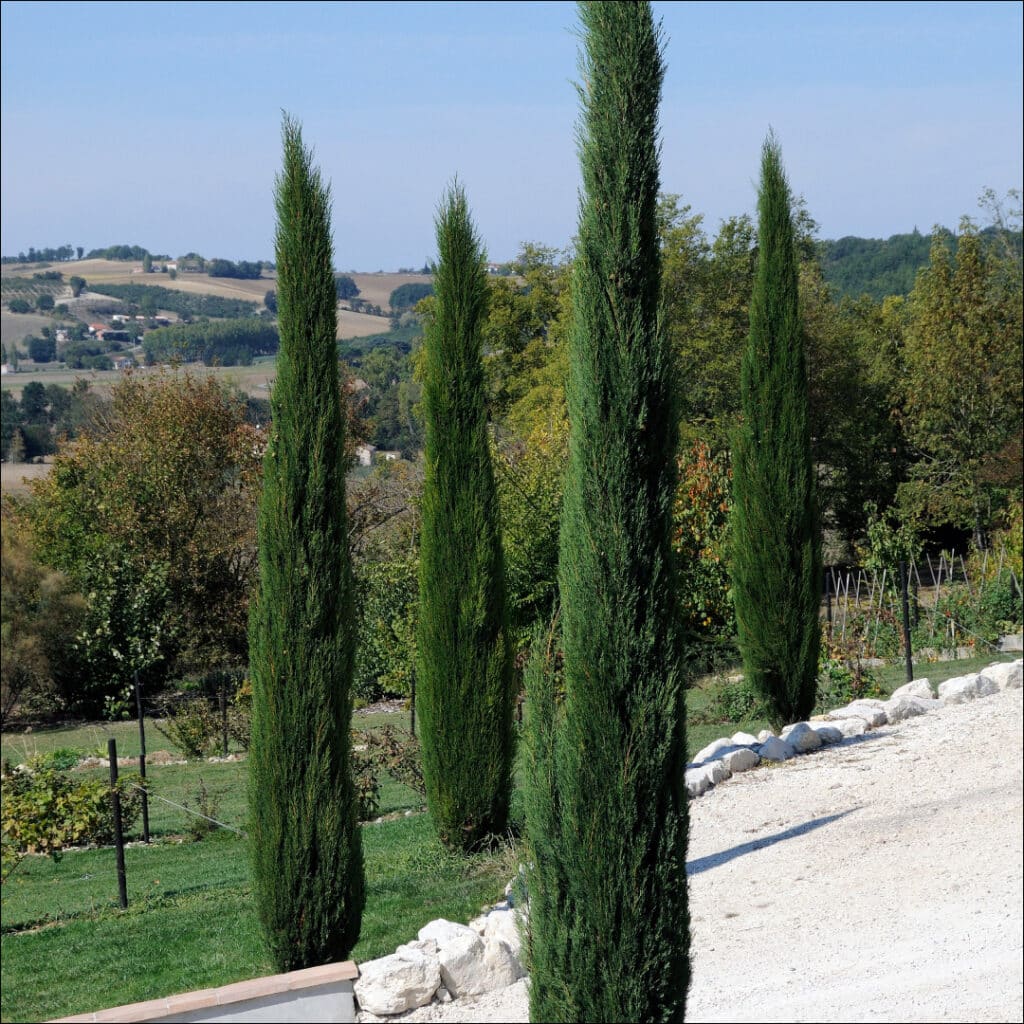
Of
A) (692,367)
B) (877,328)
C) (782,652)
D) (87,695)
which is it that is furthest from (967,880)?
(877,328)

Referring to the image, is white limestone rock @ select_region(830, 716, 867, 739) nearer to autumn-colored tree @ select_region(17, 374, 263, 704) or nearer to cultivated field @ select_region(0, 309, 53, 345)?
autumn-colored tree @ select_region(17, 374, 263, 704)

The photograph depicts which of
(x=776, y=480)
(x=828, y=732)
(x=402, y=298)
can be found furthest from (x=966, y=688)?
(x=402, y=298)

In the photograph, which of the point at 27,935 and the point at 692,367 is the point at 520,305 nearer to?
the point at 692,367

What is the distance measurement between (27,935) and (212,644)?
8.13 ft

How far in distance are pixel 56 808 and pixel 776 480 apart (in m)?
7.19

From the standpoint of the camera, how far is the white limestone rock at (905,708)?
36.4 feet

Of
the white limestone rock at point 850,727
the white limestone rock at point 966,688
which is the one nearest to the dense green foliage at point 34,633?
the white limestone rock at point 850,727

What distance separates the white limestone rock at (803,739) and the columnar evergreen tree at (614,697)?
17.8 ft

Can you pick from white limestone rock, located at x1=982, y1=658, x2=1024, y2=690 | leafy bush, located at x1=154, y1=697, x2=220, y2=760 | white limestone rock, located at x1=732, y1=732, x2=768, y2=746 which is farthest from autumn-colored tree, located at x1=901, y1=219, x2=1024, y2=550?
leafy bush, located at x1=154, y1=697, x2=220, y2=760

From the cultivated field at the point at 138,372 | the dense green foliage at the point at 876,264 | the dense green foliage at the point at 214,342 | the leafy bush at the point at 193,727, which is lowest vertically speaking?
the leafy bush at the point at 193,727

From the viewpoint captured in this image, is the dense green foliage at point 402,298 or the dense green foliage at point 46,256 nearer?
the dense green foliage at point 46,256

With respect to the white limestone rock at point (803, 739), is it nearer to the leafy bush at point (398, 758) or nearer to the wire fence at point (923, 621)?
the leafy bush at point (398, 758)

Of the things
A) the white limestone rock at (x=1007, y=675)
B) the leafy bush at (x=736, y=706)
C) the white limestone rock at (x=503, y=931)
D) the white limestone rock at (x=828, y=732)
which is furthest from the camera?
the leafy bush at (x=736, y=706)

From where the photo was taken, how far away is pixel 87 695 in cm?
591
